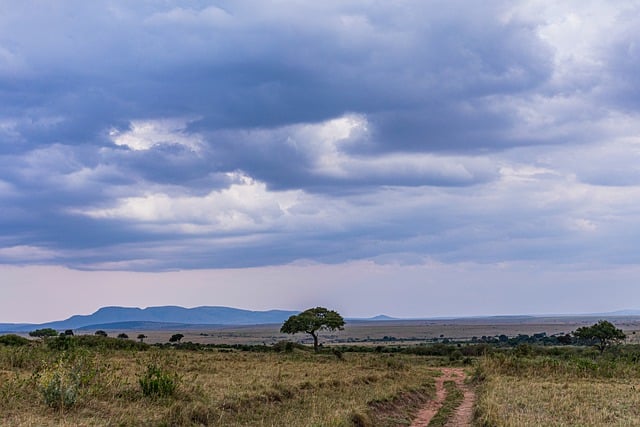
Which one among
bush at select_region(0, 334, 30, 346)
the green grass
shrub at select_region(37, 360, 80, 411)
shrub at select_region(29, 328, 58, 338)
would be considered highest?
shrub at select_region(37, 360, 80, 411)

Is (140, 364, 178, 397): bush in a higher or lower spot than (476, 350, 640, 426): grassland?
higher

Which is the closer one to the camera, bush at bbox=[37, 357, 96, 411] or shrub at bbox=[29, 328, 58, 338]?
bush at bbox=[37, 357, 96, 411]

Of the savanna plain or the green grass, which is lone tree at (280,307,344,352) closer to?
the green grass

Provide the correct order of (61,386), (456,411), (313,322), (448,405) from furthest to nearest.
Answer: (313,322) < (448,405) < (456,411) < (61,386)

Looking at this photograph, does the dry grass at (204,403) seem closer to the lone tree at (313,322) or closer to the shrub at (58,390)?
the shrub at (58,390)

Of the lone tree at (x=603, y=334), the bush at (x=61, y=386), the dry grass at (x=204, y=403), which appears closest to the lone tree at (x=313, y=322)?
the lone tree at (x=603, y=334)

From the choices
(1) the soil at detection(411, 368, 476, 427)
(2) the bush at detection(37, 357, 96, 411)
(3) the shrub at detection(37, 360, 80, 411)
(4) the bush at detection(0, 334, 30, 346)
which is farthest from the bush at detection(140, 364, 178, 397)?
(4) the bush at detection(0, 334, 30, 346)

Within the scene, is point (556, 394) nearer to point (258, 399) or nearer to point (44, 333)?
point (258, 399)

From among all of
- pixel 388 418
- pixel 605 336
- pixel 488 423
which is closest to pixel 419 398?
pixel 388 418

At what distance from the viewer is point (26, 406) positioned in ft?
55.1

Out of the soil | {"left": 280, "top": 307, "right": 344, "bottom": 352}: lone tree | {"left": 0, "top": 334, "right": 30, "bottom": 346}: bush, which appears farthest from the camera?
{"left": 280, "top": 307, "right": 344, "bottom": 352}: lone tree

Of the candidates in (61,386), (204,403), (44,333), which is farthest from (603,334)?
(61,386)

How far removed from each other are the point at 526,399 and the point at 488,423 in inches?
310

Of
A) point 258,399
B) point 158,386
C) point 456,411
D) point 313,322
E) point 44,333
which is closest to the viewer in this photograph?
point 158,386
